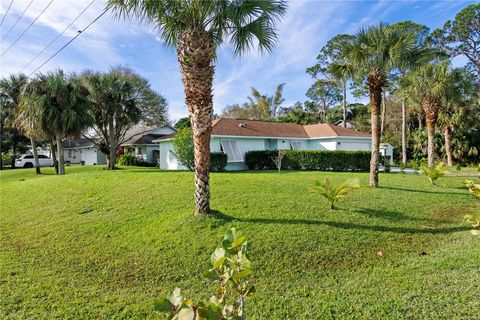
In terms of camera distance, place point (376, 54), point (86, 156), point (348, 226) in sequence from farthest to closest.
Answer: point (86, 156)
point (376, 54)
point (348, 226)

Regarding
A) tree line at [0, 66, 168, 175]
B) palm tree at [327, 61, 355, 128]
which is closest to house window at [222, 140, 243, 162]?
tree line at [0, 66, 168, 175]

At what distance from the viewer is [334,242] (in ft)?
18.8

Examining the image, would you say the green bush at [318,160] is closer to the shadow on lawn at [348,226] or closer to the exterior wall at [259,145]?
the exterior wall at [259,145]

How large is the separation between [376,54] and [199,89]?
7.94 m

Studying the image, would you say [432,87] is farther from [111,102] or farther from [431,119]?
[111,102]

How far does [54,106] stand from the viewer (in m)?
18.9

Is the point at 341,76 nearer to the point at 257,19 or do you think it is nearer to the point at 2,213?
the point at 257,19

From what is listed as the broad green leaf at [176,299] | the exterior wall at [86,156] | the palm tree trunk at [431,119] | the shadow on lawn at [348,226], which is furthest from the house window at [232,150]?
the exterior wall at [86,156]

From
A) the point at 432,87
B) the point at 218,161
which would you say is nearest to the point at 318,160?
the point at 218,161

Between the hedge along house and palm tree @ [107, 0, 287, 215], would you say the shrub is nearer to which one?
the hedge along house

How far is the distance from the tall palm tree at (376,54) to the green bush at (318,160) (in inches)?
321

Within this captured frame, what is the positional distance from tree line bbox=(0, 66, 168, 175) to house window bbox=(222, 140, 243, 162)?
30.4 ft

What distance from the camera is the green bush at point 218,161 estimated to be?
59.8 ft

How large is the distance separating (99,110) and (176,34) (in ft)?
59.8
